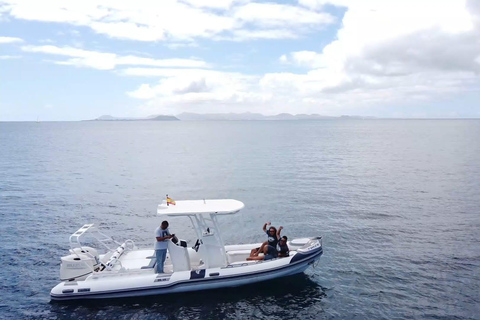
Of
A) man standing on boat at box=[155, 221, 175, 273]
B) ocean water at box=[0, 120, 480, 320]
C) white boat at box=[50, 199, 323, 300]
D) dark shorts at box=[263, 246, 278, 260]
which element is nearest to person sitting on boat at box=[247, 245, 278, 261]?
dark shorts at box=[263, 246, 278, 260]

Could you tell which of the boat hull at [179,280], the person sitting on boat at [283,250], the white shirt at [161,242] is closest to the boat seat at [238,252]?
the boat hull at [179,280]

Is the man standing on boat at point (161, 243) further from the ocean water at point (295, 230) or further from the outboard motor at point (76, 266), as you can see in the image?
the outboard motor at point (76, 266)

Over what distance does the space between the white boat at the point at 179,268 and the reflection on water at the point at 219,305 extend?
0.31m

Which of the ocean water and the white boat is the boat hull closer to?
the white boat

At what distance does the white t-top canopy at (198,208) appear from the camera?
15742 mm

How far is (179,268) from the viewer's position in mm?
16266

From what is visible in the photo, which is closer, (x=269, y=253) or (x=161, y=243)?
(x=161, y=243)

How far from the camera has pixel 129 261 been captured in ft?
56.5

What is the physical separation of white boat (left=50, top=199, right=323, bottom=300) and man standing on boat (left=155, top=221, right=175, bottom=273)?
0.84 ft

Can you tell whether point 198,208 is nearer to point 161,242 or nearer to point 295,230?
point 161,242

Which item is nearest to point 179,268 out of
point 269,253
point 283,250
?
point 269,253

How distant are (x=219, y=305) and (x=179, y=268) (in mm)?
2255

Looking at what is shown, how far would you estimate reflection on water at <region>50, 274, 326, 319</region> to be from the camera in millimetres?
14672

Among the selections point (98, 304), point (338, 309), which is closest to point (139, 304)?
point (98, 304)
